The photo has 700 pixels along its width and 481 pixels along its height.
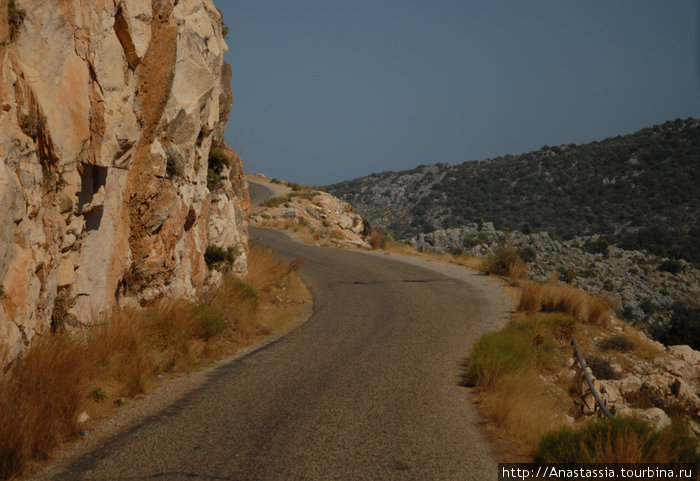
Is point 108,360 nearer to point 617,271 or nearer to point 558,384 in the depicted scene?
point 558,384

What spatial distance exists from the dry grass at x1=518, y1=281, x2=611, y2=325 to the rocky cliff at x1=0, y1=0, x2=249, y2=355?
872cm

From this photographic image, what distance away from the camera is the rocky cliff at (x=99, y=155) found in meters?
6.71

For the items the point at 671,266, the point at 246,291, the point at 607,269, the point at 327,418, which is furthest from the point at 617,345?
the point at 671,266

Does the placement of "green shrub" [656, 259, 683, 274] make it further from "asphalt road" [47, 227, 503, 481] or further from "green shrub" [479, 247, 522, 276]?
"asphalt road" [47, 227, 503, 481]

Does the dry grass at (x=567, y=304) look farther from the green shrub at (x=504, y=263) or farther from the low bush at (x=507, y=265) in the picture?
the green shrub at (x=504, y=263)

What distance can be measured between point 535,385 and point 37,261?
7561mm

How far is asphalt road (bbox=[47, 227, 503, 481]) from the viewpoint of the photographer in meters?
5.88

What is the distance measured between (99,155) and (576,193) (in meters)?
64.9

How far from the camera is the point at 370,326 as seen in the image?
13984 mm

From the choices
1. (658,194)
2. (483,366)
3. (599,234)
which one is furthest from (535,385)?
(658,194)

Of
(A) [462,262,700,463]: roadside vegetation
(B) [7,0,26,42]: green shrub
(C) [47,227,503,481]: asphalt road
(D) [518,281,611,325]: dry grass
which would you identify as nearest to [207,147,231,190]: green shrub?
(C) [47,227,503,481]: asphalt road

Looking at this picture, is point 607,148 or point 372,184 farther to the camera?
point 372,184

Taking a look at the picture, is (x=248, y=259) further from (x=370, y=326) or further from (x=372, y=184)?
(x=372, y=184)

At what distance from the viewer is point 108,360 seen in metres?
8.32
